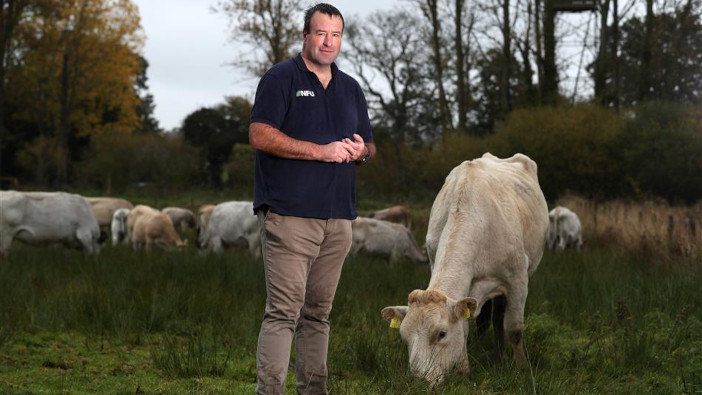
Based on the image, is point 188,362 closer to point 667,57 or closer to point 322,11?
point 322,11

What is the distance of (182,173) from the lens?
129 feet

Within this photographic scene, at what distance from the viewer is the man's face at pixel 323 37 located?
466cm

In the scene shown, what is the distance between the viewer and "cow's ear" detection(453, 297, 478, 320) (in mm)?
5703

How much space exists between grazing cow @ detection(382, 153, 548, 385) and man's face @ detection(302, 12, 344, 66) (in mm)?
1848

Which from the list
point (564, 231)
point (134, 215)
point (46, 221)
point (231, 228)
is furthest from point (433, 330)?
point (134, 215)

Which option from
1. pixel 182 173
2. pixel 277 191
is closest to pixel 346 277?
pixel 277 191

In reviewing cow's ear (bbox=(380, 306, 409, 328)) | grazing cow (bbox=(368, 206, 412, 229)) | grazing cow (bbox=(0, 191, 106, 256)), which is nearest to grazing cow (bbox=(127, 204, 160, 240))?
grazing cow (bbox=(0, 191, 106, 256))

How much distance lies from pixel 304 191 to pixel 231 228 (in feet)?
45.0

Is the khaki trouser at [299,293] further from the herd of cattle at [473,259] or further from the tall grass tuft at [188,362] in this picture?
the tall grass tuft at [188,362]

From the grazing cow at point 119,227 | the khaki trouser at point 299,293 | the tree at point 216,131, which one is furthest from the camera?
the tree at point 216,131

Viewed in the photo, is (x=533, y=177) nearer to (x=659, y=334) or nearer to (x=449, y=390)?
(x=659, y=334)

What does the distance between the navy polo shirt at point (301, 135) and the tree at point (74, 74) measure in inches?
1442

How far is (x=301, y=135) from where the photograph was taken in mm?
4691

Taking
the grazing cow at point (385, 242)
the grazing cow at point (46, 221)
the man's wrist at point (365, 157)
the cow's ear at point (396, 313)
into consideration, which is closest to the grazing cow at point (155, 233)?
the grazing cow at point (46, 221)
